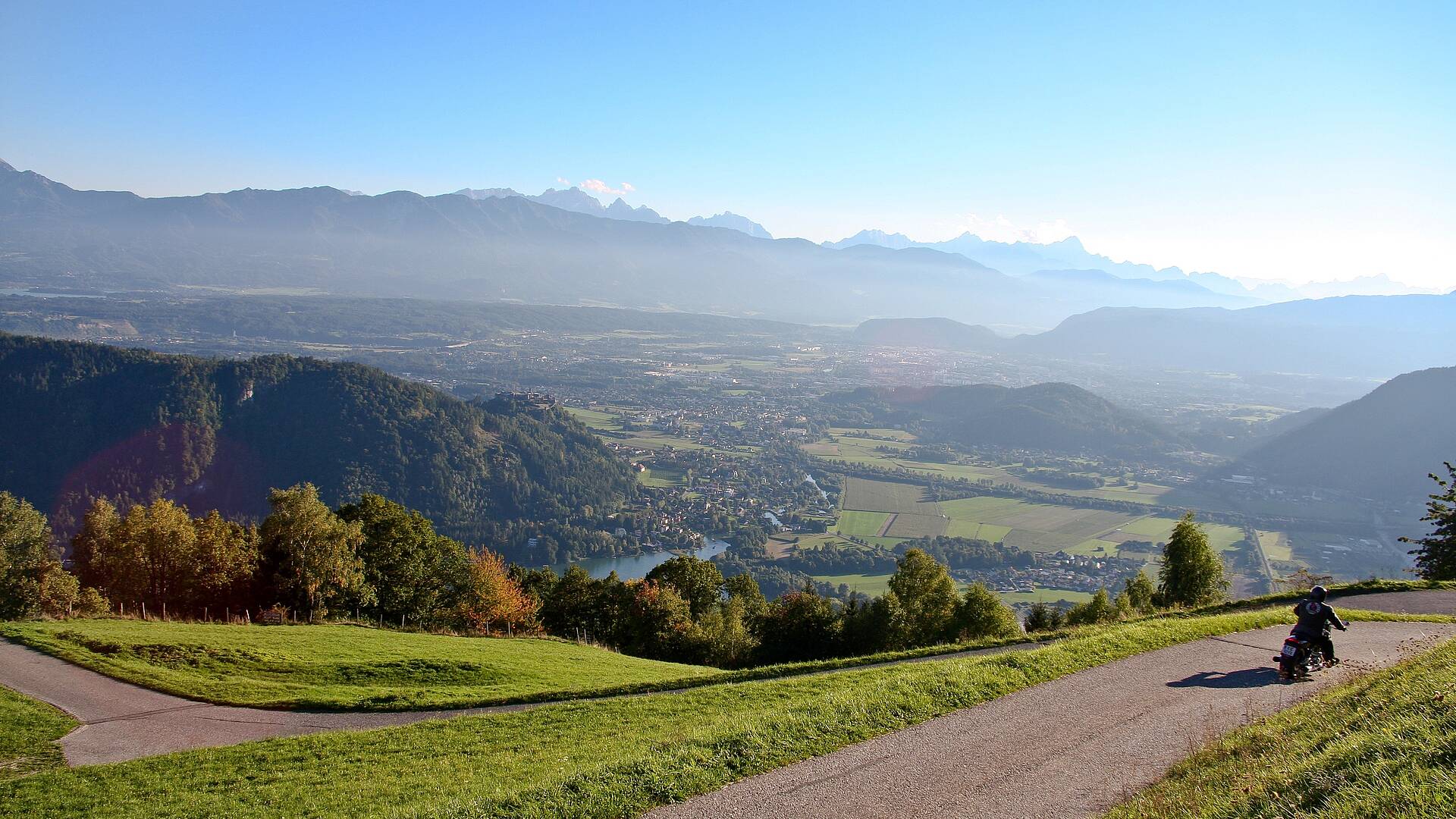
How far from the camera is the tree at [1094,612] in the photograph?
27312 mm

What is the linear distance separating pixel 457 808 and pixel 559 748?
3381 mm

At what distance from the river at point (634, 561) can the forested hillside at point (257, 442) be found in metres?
15.1

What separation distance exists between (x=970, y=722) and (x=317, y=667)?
17.3 metres

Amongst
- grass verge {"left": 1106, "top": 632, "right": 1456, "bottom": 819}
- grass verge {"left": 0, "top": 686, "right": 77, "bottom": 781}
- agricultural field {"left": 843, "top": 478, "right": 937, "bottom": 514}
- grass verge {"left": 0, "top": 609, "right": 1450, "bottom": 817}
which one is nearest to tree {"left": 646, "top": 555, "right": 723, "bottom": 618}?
grass verge {"left": 0, "top": 609, "right": 1450, "bottom": 817}

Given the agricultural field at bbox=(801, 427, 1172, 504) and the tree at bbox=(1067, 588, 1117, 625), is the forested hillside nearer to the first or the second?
the agricultural field at bbox=(801, 427, 1172, 504)

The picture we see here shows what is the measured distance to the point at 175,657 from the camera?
61.3 feet

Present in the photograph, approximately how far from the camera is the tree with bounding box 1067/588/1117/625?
89.6 ft

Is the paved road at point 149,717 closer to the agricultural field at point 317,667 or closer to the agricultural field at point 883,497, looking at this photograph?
the agricultural field at point 317,667

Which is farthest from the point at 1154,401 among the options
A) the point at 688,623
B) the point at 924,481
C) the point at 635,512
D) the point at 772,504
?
the point at 688,623

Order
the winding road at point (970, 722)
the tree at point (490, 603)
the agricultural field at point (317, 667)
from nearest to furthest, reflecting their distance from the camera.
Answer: the winding road at point (970, 722) → the agricultural field at point (317, 667) → the tree at point (490, 603)

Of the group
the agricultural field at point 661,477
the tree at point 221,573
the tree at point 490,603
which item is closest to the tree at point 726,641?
the tree at point 490,603

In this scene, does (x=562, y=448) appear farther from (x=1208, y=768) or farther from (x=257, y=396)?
(x=1208, y=768)

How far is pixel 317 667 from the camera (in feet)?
63.0

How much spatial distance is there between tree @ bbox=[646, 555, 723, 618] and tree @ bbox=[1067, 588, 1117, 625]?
1717cm
